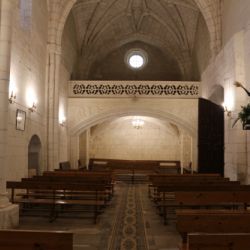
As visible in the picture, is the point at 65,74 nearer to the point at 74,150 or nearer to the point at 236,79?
the point at 74,150

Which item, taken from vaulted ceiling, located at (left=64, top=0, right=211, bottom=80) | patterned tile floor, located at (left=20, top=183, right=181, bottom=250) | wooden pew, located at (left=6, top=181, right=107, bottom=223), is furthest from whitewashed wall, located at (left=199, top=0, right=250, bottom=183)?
vaulted ceiling, located at (left=64, top=0, right=211, bottom=80)

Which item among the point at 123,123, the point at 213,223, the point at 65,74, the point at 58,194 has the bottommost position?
the point at 58,194

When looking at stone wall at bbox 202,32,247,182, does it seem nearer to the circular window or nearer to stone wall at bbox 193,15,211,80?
stone wall at bbox 193,15,211,80

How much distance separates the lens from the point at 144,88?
1773 centimetres

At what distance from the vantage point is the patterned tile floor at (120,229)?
18.8 ft

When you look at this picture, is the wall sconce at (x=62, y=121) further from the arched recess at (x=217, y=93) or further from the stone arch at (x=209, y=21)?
the arched recess at (x=217, y=93)

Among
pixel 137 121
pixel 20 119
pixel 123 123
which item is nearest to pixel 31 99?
pixel 20 119

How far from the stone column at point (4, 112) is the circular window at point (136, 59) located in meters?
15.4

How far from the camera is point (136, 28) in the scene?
2133 centimetres

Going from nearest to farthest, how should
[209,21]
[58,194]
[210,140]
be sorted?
1. [58,194]
2. [210,140]
3. [209,21]

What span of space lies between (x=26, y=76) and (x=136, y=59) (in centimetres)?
1225

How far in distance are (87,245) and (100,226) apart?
1.42 metres

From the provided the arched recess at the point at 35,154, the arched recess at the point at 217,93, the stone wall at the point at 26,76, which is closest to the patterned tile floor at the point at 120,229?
the stone wall at the point at 26,76

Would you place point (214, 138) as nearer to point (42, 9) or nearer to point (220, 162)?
point (220, 162)
